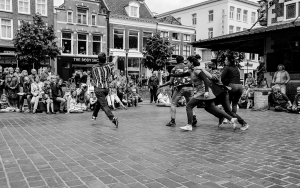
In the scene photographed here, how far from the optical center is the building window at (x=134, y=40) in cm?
3667

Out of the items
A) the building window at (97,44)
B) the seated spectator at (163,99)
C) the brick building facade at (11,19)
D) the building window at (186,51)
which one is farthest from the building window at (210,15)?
the seated spectator at (163,99)

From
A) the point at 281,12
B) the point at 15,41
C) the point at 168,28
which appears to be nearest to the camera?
the point at 281,12

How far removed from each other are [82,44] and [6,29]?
789cm

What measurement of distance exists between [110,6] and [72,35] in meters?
7.23

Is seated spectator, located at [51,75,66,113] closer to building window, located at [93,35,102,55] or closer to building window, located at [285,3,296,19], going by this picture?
building window, located at [285,3,296,19]

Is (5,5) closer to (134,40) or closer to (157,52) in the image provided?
(134,40)

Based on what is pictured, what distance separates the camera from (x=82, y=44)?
33344mm

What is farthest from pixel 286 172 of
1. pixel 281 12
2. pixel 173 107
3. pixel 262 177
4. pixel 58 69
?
pixel 58 69

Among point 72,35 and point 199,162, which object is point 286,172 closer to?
point 199,162

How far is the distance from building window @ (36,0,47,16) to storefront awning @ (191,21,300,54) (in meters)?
20.3

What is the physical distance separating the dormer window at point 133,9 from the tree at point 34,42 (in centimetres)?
1299

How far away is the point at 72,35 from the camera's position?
107 ft

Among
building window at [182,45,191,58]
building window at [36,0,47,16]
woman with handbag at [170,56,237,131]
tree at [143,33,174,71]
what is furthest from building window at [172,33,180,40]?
woman with handbag at [170,56,237,131]

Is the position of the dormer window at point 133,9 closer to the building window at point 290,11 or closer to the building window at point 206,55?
the building window at point 206,55
